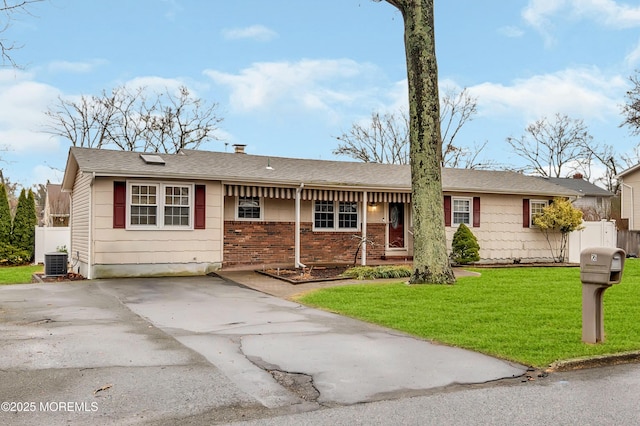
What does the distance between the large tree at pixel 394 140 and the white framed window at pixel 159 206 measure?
27.0m

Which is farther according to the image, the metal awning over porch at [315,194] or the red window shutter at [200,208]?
the metal awning over porch at [315,194]

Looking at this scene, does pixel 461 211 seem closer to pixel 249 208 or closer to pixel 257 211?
pixel 257 211

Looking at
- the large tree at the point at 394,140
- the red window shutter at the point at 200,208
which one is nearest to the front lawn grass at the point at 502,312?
the red window shutter at the point at 200,208

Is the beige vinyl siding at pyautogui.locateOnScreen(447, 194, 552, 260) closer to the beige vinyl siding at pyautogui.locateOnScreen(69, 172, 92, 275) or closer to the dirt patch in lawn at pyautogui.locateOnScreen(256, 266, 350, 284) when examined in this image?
the dirt patch in lawn at pyautogui.locateOnScreen(256, 266, 350, 284)

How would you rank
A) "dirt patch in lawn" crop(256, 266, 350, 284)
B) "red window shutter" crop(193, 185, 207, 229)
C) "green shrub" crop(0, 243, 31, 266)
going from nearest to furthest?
"dirt patch in lawn" crop(256, 266, 350, 284) → "red window shutter" crop(193, 185, 207, 229) → "green shrub" crop(0, 243, 31, 266)

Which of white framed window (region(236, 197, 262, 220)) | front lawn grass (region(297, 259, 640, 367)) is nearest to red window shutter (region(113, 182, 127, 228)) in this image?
white framed window (region(236, 197, 262, 220))

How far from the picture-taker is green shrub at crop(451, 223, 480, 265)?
1827cm

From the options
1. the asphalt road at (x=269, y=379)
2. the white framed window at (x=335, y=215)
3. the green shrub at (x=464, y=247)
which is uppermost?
the white framed window at (x=335, y=215)

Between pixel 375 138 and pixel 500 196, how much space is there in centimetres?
2277

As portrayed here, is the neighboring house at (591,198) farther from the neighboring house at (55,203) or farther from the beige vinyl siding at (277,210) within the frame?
the neighboring house at (55,203)

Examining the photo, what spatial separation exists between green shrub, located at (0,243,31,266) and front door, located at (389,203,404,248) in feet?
50.1

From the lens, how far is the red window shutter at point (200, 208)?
15.5 m

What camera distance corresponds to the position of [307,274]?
14.6 metres

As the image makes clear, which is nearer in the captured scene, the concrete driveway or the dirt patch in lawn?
the concrete driveway
